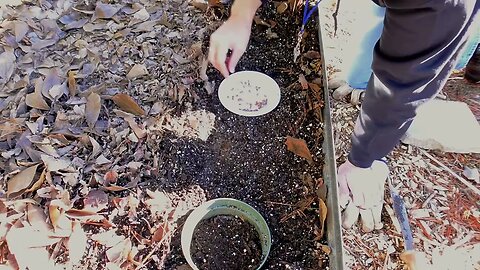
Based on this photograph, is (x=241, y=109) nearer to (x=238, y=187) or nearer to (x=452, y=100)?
(x=238, y=187)

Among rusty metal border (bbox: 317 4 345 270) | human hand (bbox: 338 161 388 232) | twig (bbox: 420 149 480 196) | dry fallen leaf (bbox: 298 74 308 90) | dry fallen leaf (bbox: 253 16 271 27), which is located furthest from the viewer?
dry fallen leaf (bbox: 253 16 271 27)

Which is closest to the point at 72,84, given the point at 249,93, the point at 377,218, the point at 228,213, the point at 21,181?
the point at 21,181

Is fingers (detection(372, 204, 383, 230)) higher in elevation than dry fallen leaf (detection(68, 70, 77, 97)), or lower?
lower

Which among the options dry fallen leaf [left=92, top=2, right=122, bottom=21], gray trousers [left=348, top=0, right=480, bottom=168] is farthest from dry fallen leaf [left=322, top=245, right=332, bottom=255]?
dry fallen leaf [left=92, top=2, right=122, bottom=21]

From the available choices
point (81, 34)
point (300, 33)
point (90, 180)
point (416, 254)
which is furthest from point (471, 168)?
point (81, 34)

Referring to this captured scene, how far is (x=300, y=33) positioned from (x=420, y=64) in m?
0.92

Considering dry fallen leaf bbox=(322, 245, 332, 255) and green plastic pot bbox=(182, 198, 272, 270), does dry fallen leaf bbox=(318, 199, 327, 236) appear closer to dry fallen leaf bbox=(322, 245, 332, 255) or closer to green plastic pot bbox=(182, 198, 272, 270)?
dry fallen leaf bbox=(322, 245, 332, 255)

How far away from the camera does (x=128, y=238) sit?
1.49m

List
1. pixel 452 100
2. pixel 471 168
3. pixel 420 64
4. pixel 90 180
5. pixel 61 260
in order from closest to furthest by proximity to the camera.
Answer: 1. pixel 420 64
2. pixel 61 260
3. pixel 90 180
4. pixel 471 168
5. pixel 452 100

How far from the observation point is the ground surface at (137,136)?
4.89 feet

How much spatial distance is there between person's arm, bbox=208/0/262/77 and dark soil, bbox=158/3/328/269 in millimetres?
281

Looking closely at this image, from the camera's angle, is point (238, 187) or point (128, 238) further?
point (238, 187)

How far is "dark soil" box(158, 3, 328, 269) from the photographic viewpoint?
1.50m

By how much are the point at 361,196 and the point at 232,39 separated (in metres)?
0.58
